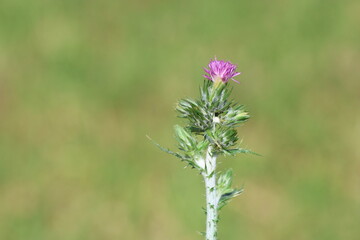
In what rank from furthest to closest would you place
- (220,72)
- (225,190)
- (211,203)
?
(220,72) → (225,190) → (211,203)

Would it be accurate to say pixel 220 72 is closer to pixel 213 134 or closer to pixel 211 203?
pixel 213 134

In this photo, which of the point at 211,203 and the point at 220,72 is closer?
the point at 211,203

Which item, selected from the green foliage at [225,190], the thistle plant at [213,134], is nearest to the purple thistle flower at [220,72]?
the thistle plant at [213,134]

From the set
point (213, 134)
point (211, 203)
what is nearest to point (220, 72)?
point (213, 134)

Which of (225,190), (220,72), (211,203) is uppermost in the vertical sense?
(220,72)

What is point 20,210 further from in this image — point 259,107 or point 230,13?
point 230,13

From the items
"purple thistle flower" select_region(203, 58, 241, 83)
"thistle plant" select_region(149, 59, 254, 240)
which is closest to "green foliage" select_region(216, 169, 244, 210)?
"thistle plant" select_region(149, 59, 254, 240)

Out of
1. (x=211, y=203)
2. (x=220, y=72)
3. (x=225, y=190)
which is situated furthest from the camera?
(x=220, y=72)

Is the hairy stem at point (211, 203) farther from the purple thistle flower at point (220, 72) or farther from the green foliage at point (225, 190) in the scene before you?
the purple thistle flower at point (220, 72)

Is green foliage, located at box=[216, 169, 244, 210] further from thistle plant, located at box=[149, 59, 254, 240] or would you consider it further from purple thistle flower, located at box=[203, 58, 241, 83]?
purple thistle flower, located at box=[203, 58, 241, 83]

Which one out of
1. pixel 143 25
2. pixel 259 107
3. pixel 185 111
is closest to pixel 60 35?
pixel 143 25
